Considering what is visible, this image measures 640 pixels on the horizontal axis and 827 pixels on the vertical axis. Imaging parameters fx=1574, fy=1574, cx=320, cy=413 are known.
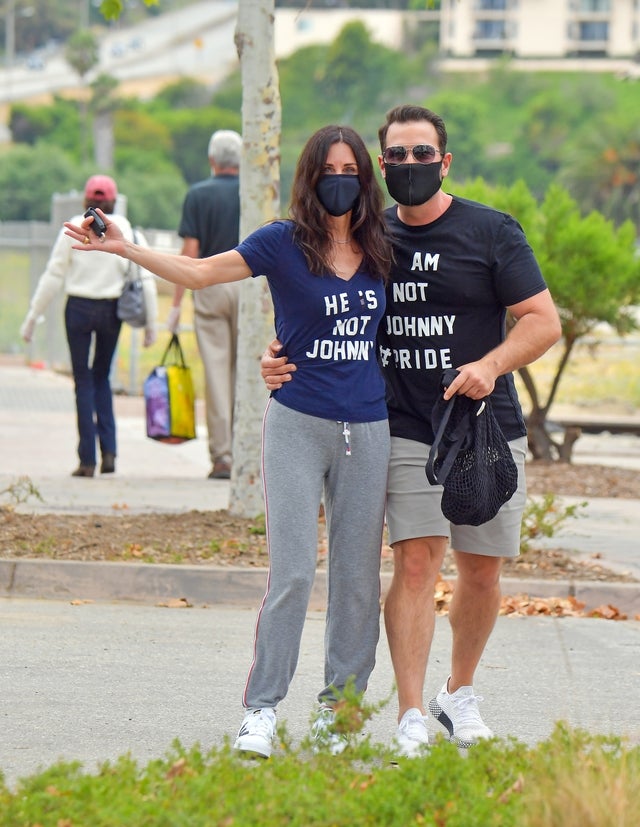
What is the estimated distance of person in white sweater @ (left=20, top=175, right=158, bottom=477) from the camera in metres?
10.3

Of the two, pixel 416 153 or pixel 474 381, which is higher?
pixel 416 153

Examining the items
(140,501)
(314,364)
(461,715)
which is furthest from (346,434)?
(140,501)

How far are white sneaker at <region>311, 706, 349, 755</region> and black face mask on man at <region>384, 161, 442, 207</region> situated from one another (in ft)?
4.88

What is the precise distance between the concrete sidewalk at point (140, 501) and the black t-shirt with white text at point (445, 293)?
9.45 feet

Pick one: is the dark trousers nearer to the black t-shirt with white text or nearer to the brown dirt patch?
the brown dirt patch

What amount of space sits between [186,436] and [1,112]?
18833 centimetres

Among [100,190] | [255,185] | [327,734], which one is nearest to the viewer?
[327,734]

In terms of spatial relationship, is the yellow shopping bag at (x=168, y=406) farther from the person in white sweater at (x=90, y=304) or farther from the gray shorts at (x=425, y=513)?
the gray shorts at (x=425, y=513)

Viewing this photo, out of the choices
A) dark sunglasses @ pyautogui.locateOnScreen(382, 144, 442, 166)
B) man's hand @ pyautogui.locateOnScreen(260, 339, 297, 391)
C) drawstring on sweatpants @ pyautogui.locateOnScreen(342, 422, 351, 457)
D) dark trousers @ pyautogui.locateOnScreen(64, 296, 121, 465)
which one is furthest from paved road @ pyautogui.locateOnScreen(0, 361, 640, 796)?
dark trousers @ pyautogui.locateOnScreen(64, 296, 121, 465)

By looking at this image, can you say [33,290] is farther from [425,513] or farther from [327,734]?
[327,734]

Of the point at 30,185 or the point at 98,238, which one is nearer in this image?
the point at 98,238

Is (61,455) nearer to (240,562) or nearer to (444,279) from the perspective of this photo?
(240,562)

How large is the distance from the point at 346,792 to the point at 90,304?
277 inches

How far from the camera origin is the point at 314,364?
14.9ft
